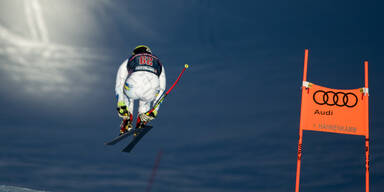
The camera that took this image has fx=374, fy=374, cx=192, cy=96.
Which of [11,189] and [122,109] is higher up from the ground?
[122,109]

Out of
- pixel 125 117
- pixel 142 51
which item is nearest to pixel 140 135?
pixel 125 117

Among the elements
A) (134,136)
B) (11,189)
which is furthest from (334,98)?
(11,189)

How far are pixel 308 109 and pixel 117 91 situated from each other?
22.6 ft

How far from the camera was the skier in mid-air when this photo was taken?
8828 millimetres

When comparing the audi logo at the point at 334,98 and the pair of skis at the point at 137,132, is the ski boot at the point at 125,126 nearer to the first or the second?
the pair of skis at the point at 137,132

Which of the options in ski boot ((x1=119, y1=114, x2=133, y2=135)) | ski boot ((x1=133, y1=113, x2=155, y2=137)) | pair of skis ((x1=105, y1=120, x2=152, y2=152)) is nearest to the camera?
pair of skis ((x1=105, y1=120, x2=152, y2=152))

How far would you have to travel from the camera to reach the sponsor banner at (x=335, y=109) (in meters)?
12.7

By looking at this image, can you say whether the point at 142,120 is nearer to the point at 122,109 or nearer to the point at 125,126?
the point at 125,126

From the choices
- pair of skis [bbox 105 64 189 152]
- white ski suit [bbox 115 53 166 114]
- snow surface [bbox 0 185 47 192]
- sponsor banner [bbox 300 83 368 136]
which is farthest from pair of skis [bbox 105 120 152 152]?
sponsor banner [bbox 300 83 368 136]

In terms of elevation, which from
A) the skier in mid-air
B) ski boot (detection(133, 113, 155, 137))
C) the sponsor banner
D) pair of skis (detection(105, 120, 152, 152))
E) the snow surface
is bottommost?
the snow surface

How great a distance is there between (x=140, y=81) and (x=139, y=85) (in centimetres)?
10

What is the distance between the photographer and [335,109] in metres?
13.0

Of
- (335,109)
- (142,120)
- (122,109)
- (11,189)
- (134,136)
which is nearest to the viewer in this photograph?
(122,109)

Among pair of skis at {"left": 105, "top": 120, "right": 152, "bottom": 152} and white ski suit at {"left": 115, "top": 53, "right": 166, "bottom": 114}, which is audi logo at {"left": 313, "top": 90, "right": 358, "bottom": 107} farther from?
pair of skis at {"left": 105, "top": 120, "right": 152, "bottom": 152}
